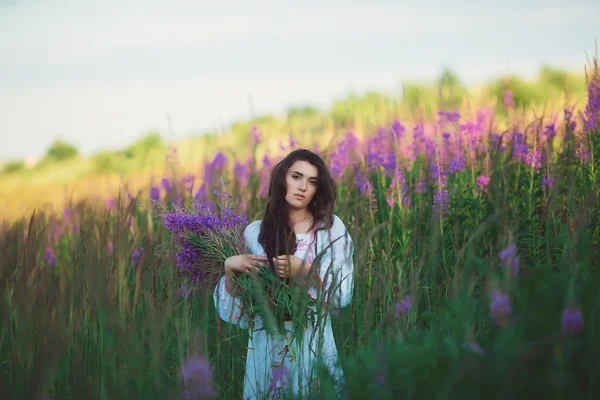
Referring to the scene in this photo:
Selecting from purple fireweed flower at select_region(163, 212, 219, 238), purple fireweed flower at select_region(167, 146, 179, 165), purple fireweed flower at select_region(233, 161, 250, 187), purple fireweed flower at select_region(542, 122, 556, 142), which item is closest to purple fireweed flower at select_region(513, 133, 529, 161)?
purple fireweed flower at select_region(542, 122, 556, 142)

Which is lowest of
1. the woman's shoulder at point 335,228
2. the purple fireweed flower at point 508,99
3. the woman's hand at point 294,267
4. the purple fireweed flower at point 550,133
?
the woman's hand at point 294,267

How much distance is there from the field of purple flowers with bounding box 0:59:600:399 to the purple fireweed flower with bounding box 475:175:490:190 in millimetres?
12

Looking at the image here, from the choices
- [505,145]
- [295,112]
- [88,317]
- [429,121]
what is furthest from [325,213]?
[295,112]

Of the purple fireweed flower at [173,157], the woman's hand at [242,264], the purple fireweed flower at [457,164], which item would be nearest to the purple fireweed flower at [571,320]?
the woman's hand at [242,264]

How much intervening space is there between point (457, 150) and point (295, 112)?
476 inches

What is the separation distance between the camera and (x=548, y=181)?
365cm

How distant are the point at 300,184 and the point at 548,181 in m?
1.78

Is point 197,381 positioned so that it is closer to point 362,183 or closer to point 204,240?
point 204,240

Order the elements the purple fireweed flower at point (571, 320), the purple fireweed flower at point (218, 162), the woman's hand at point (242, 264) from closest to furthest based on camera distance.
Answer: the purple fireweed flower at point (571, 320)
the woman's hand at point (242, 264)
the purple fireweed flower at point (218, 162)

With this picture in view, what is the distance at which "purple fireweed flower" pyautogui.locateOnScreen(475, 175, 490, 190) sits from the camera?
4.02 metres

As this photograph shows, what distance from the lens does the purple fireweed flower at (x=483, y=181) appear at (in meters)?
4.02

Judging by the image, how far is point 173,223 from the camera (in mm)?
2738

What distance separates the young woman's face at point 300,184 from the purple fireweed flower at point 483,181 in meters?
1.61

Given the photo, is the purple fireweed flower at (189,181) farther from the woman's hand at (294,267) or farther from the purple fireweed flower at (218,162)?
the woman's hand at (294,267)
